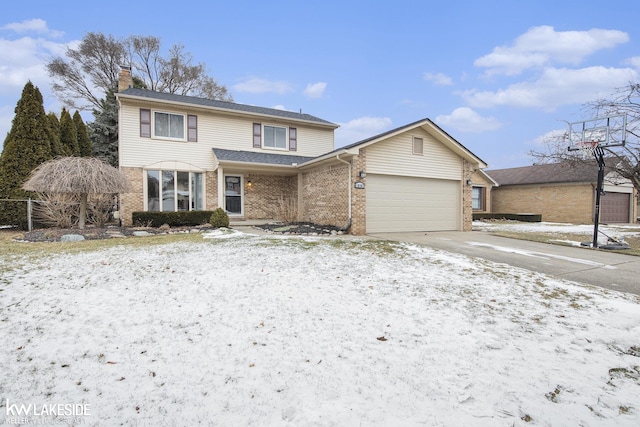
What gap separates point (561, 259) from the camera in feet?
23.1

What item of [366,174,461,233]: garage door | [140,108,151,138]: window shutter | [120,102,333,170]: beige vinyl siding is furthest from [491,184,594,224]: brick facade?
[140,108,151,138]: window shutter

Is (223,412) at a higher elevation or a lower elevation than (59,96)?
lower

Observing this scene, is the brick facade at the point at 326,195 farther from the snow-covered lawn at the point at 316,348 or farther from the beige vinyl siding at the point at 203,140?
the snow-covered lawn at the point at 316,348

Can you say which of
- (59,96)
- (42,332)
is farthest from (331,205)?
(59,96)

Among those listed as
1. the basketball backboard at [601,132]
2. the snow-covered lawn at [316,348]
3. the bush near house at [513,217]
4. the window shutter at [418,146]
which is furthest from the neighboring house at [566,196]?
the snow-covered lawn at [316,348]

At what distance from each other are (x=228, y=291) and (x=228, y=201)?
11.3 meters

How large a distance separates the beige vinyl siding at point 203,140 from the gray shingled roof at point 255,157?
47 cm

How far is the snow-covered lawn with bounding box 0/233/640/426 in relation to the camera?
2064 millimetres

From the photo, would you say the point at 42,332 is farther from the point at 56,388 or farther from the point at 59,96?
the point at 59,96

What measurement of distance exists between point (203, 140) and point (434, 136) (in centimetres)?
1007

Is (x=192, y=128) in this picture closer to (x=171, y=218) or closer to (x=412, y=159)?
(x=171, y=218)

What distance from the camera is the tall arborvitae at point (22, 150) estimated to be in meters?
11.5

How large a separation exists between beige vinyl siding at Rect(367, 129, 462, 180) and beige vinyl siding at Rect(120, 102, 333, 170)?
606 cm

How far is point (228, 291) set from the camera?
433 centimetres
